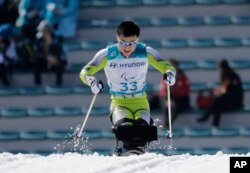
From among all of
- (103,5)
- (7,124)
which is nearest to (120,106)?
(7,124)

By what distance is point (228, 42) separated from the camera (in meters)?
16.4

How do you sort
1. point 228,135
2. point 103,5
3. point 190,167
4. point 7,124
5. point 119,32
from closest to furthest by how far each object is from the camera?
point 190,167, point 119,32, point 228,135, point 7,124, point 103,5

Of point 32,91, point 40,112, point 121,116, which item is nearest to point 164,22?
point 32,91

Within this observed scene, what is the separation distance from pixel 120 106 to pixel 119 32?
803 millimetres

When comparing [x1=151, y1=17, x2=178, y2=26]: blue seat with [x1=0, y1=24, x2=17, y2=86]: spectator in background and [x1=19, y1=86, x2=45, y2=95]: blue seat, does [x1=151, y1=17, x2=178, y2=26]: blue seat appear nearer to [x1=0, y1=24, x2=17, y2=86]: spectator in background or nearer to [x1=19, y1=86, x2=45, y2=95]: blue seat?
[x1=19, y1=86, x2=45, y2=95]: blue seat

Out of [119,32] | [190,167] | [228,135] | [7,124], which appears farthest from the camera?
[7,124]

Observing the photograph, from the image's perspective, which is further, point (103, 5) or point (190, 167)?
point (103, 5)

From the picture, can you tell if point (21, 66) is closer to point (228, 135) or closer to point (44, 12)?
point (44, 12)

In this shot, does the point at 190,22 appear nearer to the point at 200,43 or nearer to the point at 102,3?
the point at 200,43

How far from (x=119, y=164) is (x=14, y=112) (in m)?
6.55

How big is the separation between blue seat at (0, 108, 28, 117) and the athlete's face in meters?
5.13

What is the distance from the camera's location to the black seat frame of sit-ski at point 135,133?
435 inches

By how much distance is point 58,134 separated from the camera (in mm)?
15781

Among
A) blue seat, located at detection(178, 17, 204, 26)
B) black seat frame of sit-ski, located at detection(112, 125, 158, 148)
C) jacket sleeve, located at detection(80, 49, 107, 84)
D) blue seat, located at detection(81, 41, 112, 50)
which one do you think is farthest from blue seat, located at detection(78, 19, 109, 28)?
black seat frame of sit-ski, located at detection(112, 125, 158, 148)
